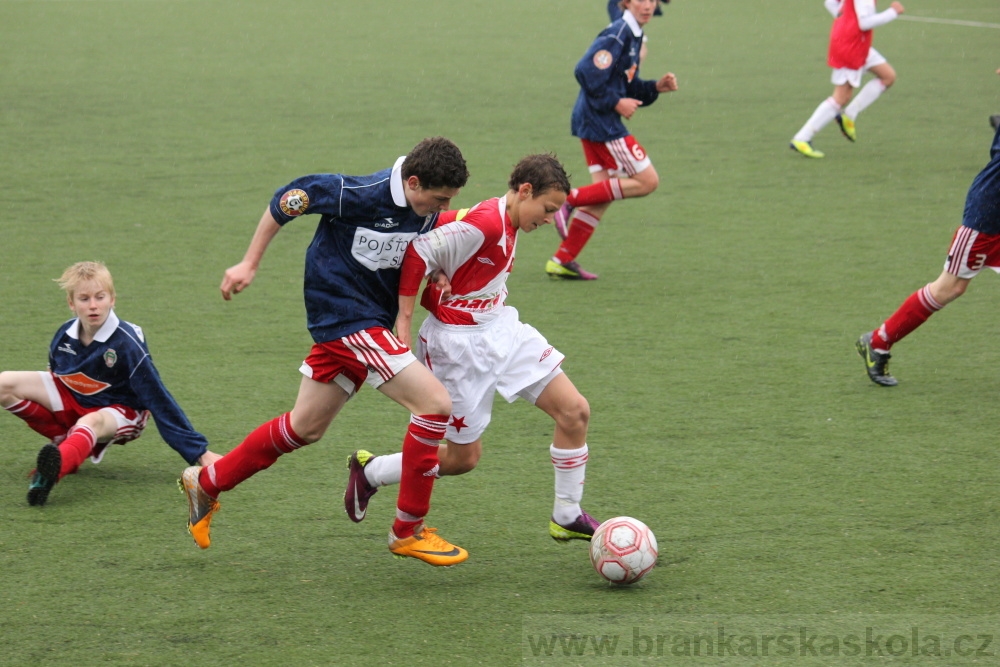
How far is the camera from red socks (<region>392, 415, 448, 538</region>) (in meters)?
3.90

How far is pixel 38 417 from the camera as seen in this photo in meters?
4.87

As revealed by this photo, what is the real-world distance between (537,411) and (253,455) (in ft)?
5.84

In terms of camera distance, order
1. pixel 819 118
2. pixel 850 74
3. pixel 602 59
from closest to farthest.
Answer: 1. pixel 602 59
2. pixel 819 118
3. pixel 850 74

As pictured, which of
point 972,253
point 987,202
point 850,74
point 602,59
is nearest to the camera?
point 987,202

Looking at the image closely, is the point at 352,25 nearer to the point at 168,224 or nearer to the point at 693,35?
the point at 693,35

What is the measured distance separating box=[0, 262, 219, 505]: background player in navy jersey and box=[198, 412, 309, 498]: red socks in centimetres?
47

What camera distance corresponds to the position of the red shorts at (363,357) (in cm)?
391

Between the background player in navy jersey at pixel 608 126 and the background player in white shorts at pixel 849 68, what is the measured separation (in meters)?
3.72

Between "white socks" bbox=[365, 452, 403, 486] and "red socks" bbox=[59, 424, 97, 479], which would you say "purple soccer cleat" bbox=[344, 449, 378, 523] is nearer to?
"white socks" bbox=[365, 452, 403, 486]

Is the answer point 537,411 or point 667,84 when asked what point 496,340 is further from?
point 667,84

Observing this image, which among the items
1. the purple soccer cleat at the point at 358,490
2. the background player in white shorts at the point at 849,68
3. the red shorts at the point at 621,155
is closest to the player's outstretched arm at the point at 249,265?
the purple soccer cleat at the point at 358,490

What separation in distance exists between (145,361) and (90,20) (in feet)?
47.0

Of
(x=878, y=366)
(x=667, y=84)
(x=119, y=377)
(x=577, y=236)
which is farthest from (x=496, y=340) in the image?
(x=667, y=84)

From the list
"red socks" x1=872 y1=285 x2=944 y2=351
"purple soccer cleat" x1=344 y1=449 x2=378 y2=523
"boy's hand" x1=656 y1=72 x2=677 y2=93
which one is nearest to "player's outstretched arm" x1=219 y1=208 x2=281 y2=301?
"purple soccer cleat" x1=344 y1=449 x2=378 y2=523
